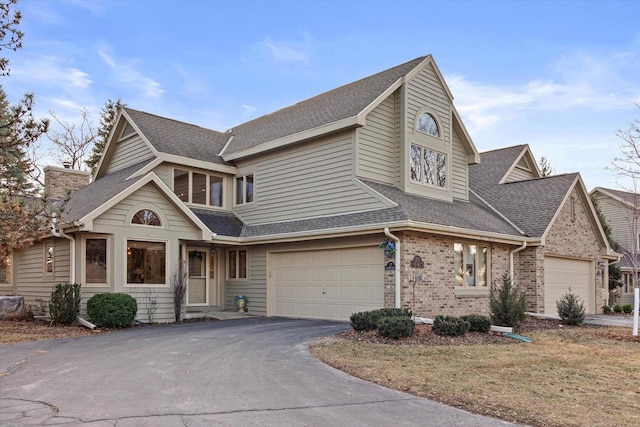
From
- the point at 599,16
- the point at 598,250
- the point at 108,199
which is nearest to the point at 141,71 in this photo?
the point at 108,199

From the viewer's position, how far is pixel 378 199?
1548 centimetres

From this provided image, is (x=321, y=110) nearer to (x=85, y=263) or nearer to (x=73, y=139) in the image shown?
(x=85, y=263)

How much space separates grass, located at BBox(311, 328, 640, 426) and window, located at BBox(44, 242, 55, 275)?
10.0 m

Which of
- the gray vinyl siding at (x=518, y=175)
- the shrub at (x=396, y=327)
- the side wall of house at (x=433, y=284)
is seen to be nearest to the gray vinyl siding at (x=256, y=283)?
the side wall of house at (x=433, y=284)

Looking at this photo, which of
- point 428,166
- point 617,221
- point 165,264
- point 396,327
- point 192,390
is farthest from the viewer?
point 617,221

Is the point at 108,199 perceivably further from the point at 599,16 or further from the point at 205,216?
the point at 599,16

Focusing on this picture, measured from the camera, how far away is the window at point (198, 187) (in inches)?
760

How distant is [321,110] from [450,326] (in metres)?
10.1

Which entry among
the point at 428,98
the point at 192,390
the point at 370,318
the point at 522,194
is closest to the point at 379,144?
the point at 428,98

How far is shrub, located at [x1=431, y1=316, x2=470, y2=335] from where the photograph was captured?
11.6 m

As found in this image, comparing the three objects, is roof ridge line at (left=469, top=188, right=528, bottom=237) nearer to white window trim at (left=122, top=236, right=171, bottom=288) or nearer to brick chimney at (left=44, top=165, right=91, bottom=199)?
white window trim at (left=122, top=236, right=171, bottom=288)

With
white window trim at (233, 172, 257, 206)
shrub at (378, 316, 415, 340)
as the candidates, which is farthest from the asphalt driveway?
white window trim at (233, 172, 257, 206)

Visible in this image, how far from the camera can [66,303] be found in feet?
47.9

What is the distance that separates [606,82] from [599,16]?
439 cm
